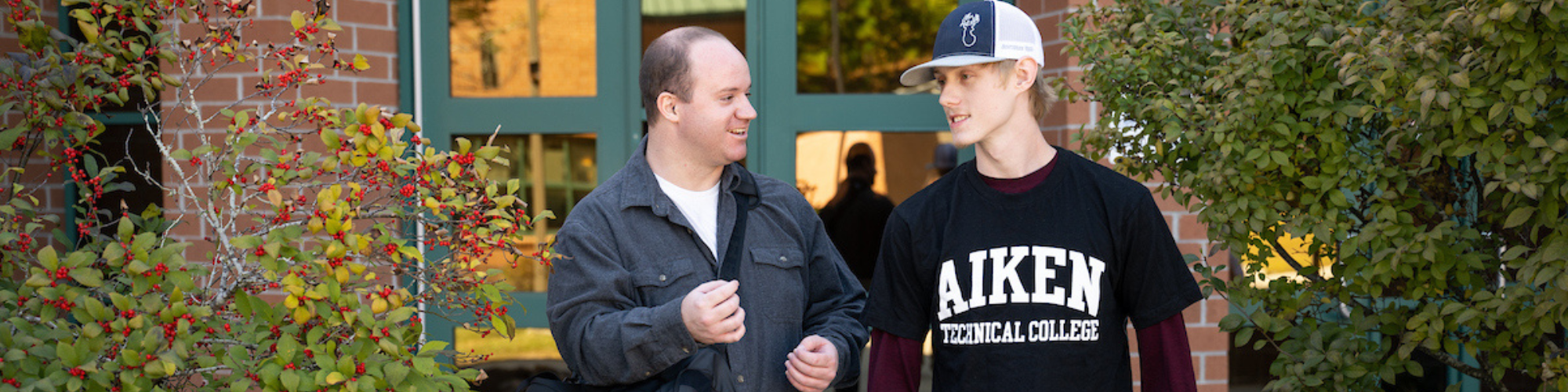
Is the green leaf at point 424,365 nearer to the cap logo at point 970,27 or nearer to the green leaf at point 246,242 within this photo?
the green leaf at point 246,242

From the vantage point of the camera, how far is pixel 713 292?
213cm

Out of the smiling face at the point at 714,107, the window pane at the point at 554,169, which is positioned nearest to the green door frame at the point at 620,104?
the window pane at the point at 554,169

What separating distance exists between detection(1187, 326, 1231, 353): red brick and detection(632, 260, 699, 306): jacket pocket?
228 centimetres

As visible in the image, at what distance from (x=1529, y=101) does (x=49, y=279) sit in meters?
3.07

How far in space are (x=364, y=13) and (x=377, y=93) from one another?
29 cm

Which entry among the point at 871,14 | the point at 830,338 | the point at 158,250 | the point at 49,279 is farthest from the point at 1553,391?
the point at 49,279

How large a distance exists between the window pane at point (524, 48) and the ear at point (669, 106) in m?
1.89

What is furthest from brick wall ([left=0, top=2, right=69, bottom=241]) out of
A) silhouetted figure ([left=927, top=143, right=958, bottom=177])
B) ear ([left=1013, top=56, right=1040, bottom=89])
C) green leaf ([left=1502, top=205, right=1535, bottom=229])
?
green leaf ([left=1502, top=205, right=1535, bottom=229])

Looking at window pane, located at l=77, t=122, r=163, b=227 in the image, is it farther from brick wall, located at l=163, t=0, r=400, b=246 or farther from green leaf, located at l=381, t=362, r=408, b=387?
green leaf, located at l=381, t=362, r=408, b=387

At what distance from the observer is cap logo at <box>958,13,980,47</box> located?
2.20m

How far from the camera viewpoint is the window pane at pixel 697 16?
4199 mm

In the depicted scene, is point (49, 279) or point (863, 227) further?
point (863, 227)

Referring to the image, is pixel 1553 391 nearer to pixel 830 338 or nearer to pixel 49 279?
pixel 830 338

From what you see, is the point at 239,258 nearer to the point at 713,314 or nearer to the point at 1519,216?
the point at 713,314
